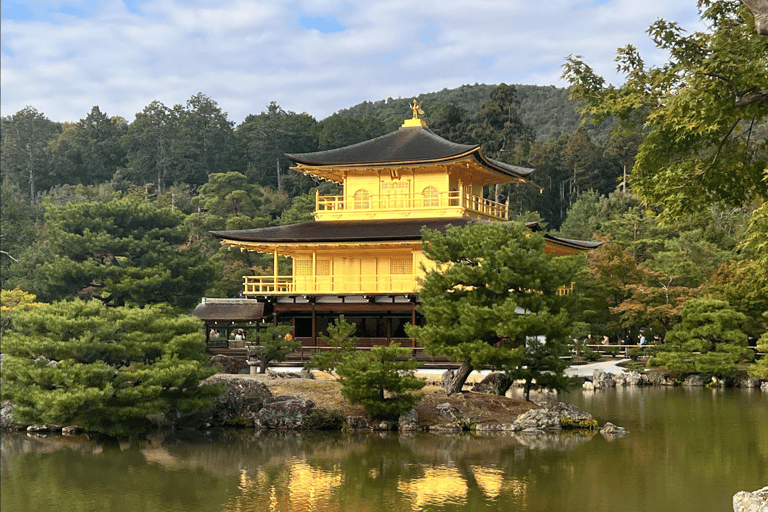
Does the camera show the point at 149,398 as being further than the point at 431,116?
No

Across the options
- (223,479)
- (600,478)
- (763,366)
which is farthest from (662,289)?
(223,479)

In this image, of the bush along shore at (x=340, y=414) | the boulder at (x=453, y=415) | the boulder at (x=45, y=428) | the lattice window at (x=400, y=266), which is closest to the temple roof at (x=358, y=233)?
the lattice window at (x=400, y=266)

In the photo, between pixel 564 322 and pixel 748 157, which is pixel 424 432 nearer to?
pixel 564 322

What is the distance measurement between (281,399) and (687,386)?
45.2 ft

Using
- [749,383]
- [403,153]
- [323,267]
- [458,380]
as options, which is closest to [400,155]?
[403,153]

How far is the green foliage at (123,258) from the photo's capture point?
30.3m

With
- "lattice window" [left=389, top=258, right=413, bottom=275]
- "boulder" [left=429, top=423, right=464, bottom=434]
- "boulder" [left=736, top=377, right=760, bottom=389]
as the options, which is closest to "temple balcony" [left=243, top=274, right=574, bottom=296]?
"lattice window" [left=389, top=258, right=413, bottom=275]

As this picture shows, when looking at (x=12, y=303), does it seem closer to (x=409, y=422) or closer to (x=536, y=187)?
(x=409, y=422)

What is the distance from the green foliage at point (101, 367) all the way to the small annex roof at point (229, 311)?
895cm

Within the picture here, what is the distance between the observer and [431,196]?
86.8ft

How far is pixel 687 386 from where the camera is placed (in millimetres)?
26406

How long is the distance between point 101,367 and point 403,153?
1325 cm

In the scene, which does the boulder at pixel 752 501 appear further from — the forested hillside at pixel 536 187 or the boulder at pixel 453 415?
Result: the boulder at pixel 453 415

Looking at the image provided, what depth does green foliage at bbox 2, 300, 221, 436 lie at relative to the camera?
598 inches
